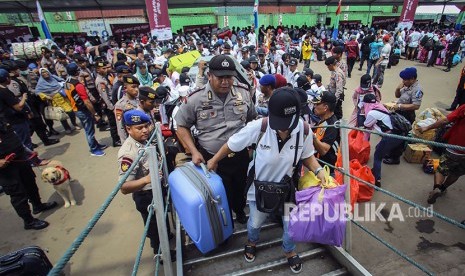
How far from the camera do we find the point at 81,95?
18.1ft

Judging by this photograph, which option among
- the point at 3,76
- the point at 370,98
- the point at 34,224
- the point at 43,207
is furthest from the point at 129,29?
the point at 370,98

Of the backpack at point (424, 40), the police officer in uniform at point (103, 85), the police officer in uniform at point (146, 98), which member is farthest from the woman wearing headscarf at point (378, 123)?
the backpack at point (424, 40)

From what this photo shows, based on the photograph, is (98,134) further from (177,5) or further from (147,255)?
(177,5)

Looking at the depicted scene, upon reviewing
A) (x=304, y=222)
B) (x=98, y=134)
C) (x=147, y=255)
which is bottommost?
(x=147, y=255)

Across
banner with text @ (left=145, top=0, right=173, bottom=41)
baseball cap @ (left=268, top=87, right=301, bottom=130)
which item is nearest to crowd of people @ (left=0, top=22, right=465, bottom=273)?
baseball cap @ (left=268, top=87, right=301, bottom=130)

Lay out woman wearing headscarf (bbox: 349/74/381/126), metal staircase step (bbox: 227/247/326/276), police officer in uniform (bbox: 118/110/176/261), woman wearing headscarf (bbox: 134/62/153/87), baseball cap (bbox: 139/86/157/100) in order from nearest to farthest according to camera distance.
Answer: police officer in uniform (bbox: 118/110/176/261), metal staircase step (bbox: 227/247/326/276), baseball cap (bbox: 139/86/157/100), woman wearing headscarf (bbox: 349/74/381/126), woman wearing headscarf (bbox: 134/62/153/87)

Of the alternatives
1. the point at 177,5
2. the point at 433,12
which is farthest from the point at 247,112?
the point at 433,12

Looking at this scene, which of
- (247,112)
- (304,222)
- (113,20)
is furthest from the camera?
(113,20)

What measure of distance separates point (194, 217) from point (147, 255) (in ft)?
5.86

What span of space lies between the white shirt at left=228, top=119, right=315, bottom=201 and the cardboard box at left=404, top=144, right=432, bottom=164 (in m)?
4.04

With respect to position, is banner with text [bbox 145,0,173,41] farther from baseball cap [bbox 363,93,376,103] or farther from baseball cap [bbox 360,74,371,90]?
baseball cap [bbox 363,93,376,103]

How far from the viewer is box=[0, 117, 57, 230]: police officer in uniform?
11.1 feet

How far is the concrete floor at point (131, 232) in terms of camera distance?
303cm

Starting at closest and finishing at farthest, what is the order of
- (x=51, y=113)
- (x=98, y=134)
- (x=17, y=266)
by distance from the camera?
(x=17, y=266) < (x=51, y=113) < (x=98, y=134)
